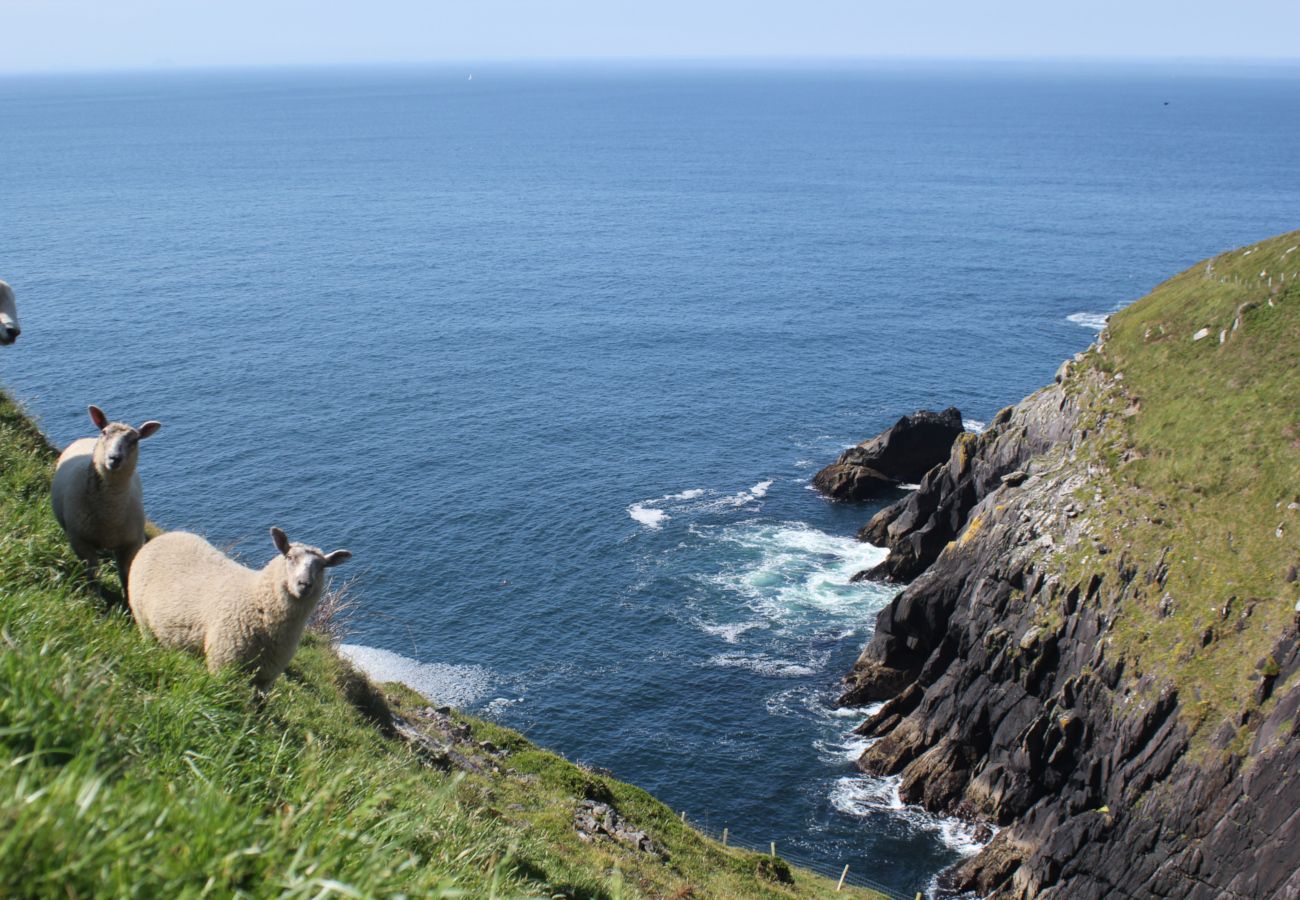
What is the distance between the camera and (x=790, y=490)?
89688mm

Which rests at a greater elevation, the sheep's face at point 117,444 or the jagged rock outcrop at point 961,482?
the sheep's face at point 117,444

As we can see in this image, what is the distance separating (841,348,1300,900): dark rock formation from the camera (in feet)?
138

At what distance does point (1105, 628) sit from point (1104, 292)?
349ft

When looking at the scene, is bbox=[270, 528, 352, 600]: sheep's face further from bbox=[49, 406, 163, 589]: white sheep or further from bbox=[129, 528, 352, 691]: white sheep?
bbox=[49, 406, 163, 589]: white sheep

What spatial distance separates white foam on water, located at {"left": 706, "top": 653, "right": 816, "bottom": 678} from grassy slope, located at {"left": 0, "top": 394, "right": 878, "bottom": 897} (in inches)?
1794

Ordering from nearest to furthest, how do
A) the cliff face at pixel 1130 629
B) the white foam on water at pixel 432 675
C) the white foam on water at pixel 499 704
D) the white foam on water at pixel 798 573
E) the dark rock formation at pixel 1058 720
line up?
1. the dark rock formation at pixel 1058 720
2. the cliff face at pixel 1130 629
3. the white foam on water at pixel 499 704
4. the white foam on water at pixel 432 675
5. the white foam on water at pixel 798 573

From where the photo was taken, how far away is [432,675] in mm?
65062

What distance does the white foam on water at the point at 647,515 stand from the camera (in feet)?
274

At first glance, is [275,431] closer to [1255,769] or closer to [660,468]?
[660,468]

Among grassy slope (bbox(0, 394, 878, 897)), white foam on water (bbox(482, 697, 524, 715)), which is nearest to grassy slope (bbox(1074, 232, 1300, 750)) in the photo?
white foam on water (bbox(482, 697, 524, 715))

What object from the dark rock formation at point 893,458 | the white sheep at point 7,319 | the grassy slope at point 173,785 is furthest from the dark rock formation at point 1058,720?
the white sheep at point 7,319

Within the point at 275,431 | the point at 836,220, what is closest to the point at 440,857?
the point at 275,431

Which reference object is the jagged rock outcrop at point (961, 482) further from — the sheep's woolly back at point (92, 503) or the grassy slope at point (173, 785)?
the sheep's woolly back at point (92, 503)

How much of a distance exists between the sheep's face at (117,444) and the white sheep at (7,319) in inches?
82.2
